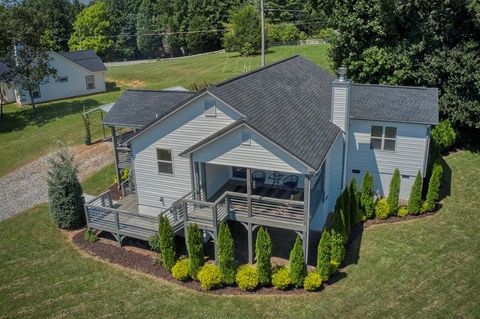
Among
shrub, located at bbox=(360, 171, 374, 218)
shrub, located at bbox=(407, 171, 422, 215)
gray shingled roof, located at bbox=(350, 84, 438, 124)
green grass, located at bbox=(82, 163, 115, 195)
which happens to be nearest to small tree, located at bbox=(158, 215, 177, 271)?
shrub, located at bbox=(360, 171, 374, 218)

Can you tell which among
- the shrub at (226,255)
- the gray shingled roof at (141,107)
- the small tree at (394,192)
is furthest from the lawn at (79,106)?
the small tree at (394,192)

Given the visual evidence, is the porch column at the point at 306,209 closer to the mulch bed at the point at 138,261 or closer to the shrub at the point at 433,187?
the mulch bed at the point at 138,261

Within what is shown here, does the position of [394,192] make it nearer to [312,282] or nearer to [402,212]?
[402,212]

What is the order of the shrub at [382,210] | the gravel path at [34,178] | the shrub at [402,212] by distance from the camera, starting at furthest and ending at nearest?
the gravel path at [34,178]
the shrub at [402,212]
the shrub at [382,210]

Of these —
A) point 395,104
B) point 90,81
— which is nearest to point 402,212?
point 395,104

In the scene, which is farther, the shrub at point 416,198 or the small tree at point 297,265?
the shrub at point 416,198

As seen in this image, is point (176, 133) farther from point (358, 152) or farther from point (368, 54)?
point (368, 54)

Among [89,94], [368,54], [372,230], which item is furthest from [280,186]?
[89,94]
